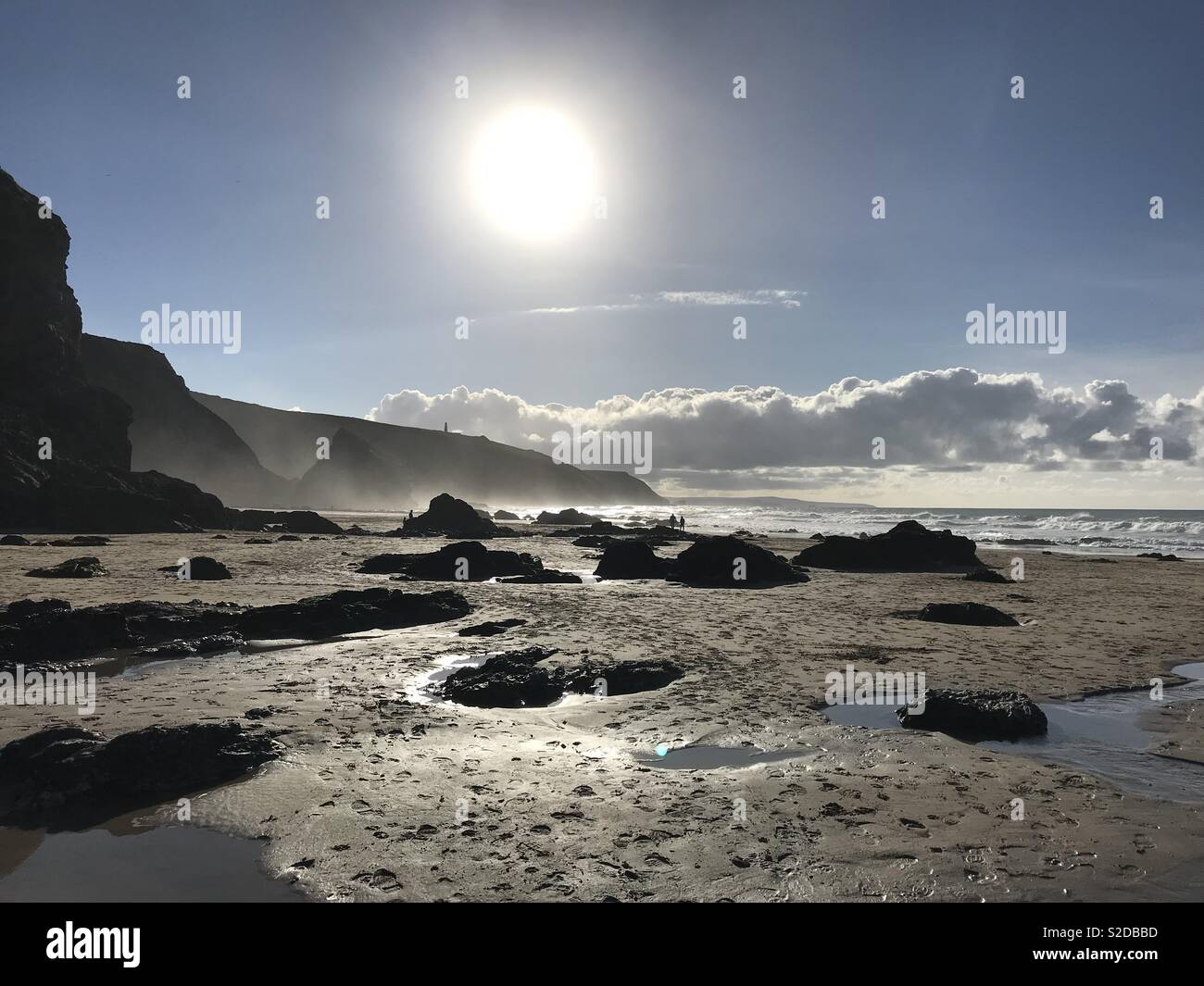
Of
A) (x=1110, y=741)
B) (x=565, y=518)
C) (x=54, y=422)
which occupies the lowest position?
(x=565, y=518)

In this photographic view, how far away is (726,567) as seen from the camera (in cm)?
2444

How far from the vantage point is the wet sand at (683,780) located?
4781 mm

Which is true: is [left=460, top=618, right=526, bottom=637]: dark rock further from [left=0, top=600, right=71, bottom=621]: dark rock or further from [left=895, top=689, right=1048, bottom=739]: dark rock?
[left=895, top=689, right=1048, bottom=739]: dark rock

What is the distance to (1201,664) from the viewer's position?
12117 millimetres

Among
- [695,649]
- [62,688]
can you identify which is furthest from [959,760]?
[62,688]

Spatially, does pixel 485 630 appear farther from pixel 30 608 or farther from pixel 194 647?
pixel 30 608

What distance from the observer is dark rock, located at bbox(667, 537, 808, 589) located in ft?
79.3

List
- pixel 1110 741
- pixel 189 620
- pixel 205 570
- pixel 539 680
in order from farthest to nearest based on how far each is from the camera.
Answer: pixel 205 570 → pixel 189 620 → pixel 539 680 → pixel 1110 741

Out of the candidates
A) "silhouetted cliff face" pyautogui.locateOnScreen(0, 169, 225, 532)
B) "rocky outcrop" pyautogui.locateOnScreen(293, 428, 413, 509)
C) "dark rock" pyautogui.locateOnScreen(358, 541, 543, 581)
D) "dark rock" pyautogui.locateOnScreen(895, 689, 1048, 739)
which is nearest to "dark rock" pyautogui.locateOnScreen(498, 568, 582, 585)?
"dark rock" pyautogui.locateOnScreen(358, 541, 543, 581)

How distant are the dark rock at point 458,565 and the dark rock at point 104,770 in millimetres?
17505

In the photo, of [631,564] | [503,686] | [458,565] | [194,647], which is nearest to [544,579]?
[458,565]

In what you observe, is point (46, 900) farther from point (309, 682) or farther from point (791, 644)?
point (791, 644)

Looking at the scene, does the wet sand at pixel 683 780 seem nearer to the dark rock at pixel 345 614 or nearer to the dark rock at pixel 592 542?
the dark rock at pixel 345 614

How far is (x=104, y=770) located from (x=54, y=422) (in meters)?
51.5
